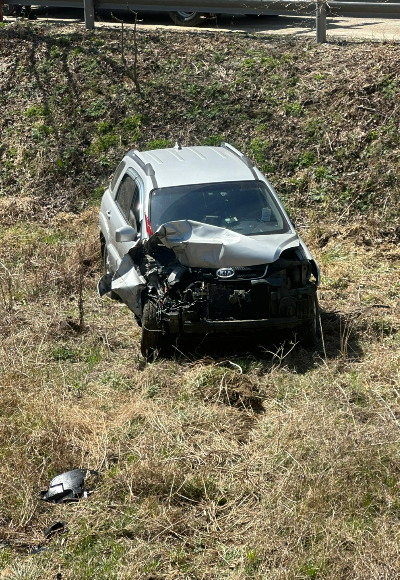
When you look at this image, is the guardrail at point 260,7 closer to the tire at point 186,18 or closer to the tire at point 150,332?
the tire at point 186,18

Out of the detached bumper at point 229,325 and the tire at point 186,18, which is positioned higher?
the tire at point 186,18

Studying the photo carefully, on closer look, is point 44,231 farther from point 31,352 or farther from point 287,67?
point 287,67

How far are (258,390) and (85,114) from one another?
9553mm

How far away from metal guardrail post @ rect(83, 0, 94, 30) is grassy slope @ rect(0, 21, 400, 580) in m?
0.67

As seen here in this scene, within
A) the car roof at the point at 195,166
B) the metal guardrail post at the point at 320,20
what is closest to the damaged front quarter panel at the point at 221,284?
the car roof at the point at 195,166

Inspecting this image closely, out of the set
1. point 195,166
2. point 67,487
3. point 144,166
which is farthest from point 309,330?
point 67,487

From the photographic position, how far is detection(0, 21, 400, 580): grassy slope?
522 cm

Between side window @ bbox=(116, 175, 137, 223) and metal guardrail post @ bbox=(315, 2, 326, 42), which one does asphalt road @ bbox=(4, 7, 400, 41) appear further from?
side window @ bbox=(116, 175, 137, 223)

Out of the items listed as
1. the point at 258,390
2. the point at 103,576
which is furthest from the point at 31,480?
the point at 258,390

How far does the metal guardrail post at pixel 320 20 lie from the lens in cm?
1518

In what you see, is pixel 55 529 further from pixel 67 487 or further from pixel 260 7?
pixel 260 7

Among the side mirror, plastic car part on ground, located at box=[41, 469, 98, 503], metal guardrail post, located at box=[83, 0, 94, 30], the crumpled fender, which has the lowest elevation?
plastic car part on ground, located at box=[41, 469, 98, 503]

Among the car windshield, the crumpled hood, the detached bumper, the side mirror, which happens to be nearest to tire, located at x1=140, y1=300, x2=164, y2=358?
the detached bumper

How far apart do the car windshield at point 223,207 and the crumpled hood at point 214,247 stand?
1.59 feet
